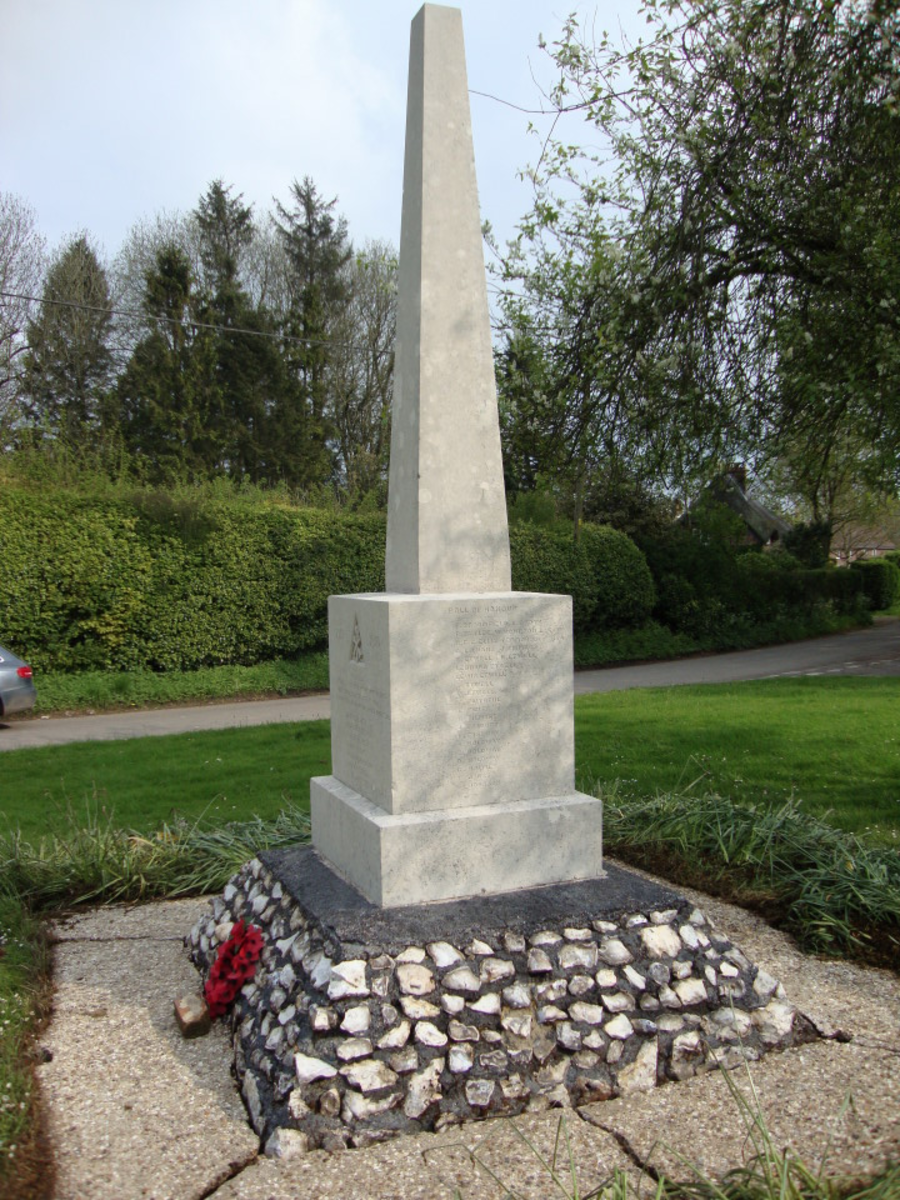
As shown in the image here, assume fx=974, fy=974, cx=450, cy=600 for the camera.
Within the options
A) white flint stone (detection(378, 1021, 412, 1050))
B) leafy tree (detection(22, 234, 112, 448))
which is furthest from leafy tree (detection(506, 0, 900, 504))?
leafy tree (detection(22, 234, 112, 448))

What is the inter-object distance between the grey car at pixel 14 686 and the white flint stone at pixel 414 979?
34.0 feet

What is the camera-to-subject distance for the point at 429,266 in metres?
4.09

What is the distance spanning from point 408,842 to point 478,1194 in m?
1.26

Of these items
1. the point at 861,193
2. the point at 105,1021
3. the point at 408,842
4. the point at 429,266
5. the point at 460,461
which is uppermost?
the point at 861,193

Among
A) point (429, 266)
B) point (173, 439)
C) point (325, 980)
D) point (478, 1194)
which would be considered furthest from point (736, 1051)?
point (173, 439)

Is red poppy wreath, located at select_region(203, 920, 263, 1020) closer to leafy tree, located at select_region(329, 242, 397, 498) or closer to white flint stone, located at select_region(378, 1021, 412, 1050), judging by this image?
white flint stone, located at select_region(378, 1021, 412, 1050)

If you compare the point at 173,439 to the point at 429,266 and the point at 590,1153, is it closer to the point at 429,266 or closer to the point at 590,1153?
the point at 429,266

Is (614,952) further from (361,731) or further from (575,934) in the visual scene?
(361,731)

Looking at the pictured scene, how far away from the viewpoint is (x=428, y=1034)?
3246mm

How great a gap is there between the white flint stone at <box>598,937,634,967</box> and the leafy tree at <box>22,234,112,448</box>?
835 inches

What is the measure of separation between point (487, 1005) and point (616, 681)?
13.5 m

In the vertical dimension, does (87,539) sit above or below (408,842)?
above

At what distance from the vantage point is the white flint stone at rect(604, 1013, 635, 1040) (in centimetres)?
339

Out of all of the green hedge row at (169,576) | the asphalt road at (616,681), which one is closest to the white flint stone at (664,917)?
the asphalt road at (616,681)
